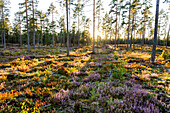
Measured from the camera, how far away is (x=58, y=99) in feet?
13.0

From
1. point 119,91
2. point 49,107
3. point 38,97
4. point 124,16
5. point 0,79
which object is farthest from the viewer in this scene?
point 124,16

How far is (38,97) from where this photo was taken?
4.27 meters

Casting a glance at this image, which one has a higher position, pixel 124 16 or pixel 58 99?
pixel 124 16

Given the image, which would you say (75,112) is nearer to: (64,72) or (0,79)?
(64,72)

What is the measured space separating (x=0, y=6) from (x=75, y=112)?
147ft

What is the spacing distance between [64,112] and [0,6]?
44491 millimetres

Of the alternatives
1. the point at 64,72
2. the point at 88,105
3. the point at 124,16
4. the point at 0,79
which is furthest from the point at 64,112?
the point at 124,16

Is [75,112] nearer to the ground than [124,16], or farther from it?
nearer to the ground

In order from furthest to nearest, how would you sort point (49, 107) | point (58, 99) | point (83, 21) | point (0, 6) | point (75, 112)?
point (83, 21) → point (0, 6) → point (58, 99) → point (49, 107) → point (75, 112)

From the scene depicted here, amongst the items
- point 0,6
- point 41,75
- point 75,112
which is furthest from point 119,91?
point 0,6

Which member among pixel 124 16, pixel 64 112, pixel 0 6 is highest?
pixel 0 6

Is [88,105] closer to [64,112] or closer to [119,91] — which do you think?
[64,112]

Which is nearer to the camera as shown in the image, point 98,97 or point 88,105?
point 88,105

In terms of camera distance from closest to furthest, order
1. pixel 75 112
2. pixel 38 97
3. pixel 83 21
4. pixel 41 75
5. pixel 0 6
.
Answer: pixel 75 112
pixel 38 97
pixel 41 75
pixel 0 6
pixel 83 21
